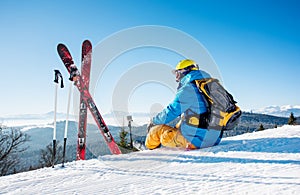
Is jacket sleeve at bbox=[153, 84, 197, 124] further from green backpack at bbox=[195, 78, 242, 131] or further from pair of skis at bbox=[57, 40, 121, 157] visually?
pair of skis at bbox=[57, 40, 121, 157]

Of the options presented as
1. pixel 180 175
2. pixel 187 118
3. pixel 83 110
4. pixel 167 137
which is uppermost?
pixel 83 110

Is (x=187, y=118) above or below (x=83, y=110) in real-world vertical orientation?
below

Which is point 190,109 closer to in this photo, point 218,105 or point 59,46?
point 218,105

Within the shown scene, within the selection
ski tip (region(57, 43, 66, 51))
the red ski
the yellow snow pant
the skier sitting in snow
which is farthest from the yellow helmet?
ski tip (region(57, 43, 66, 51))

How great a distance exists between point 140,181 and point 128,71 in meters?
6.22

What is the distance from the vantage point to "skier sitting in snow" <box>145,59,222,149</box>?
448 cm

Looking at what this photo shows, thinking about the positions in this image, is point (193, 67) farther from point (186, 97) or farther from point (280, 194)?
point (280, 194)

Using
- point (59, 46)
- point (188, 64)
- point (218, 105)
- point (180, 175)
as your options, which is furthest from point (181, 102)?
point (59, 46)

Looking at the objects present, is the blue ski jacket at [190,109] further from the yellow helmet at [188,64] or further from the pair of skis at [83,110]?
the pair of skis at [83,110]

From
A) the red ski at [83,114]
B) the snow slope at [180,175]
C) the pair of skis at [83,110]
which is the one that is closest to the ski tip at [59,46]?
the pair of skis at [83,110]

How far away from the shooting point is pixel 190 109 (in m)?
4.61

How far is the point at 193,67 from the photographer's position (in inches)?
191

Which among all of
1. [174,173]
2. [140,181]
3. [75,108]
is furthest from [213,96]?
[75,108]

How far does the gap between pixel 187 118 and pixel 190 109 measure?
188 mm
